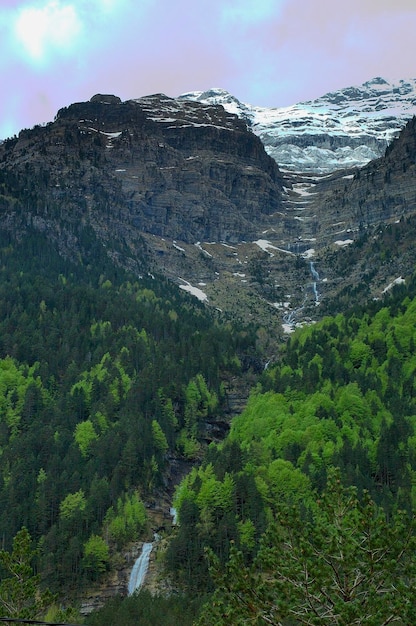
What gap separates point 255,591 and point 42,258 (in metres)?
179

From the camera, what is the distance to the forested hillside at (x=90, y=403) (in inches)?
3814

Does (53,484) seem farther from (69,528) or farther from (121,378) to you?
(121,378)

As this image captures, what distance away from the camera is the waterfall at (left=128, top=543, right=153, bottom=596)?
89875mm

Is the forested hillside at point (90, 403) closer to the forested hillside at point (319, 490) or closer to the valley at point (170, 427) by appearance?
the valley at point (170, 427)

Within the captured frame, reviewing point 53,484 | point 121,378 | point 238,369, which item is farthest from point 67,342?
point 53,484

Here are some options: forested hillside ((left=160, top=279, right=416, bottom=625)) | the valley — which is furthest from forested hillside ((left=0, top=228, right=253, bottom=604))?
forested hillside ((left=160, top=279, right=416, bottom=625))

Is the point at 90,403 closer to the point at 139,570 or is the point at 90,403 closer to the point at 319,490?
the point at 139,570

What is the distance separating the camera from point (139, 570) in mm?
92312

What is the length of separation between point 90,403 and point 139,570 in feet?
144

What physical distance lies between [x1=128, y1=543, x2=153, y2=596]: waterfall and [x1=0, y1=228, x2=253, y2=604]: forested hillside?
266cm

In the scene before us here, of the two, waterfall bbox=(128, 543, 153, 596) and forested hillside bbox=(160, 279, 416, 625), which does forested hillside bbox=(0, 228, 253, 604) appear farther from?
forested hillside bbox=(160, 279, 416, 625)

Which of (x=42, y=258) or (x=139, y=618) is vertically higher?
(x=42, y=258)

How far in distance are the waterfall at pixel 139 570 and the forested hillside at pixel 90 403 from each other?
2662mm

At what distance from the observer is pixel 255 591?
85.8 feet
